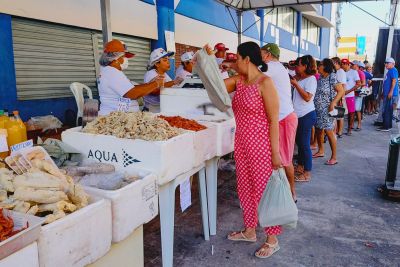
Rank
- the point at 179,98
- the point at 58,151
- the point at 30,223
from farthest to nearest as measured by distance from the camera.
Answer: the point at 179,98, the point at 58,151, the point at 30,223

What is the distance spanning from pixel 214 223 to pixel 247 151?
0.91 metres

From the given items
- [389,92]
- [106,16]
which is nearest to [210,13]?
[389,92]

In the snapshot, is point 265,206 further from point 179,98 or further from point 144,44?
point 144,44

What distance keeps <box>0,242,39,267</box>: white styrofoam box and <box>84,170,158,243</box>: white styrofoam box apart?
1.46ft

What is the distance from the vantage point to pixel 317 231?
336 centimetres

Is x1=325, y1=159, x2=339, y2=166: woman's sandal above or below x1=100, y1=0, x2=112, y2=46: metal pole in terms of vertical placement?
below

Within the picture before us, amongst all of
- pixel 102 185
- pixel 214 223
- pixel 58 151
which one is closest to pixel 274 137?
pixel 214 223

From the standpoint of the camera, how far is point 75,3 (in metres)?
5.54

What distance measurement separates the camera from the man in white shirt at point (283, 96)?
11.0 ft

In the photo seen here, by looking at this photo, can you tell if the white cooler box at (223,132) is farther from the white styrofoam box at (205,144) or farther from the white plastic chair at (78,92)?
the white plastic chair at (78,92)

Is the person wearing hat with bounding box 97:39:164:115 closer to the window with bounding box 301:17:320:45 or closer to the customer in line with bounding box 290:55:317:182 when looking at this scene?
the customer in line with bounding box 290:55:317:182

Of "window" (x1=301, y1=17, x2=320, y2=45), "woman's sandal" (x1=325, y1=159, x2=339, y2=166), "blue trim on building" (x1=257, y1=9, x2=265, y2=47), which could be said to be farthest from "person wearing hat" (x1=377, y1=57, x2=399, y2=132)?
"window" (x1=301, y1=17, x2=320, y2=45)

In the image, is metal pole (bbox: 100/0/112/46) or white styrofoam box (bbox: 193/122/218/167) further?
metal pole (bbox: 100/0/112/46)

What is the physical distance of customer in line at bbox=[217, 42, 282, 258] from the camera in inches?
102
